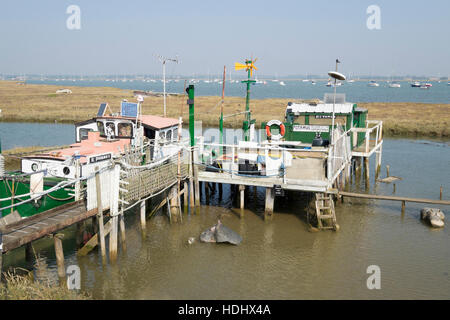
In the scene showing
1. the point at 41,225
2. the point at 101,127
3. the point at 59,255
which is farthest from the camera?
the point at 101,127

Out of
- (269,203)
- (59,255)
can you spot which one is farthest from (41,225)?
(269,203)

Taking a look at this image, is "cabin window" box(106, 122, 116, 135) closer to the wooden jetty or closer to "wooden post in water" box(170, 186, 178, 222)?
the wooden jetty

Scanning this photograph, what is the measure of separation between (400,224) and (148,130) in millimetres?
12348

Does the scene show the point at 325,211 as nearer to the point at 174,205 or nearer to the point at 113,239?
the point at 174,205

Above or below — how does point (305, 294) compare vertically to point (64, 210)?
below

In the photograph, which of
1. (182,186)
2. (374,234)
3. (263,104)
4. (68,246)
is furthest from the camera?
(263,104)

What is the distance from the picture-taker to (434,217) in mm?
17781

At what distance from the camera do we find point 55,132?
1772 inches

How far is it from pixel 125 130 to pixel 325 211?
31.8 feet

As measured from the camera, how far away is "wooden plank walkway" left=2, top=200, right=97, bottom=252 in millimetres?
10700

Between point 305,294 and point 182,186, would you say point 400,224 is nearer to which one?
point 305,294

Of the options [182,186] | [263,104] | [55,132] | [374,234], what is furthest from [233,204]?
[263,104]

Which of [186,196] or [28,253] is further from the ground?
[186,196]

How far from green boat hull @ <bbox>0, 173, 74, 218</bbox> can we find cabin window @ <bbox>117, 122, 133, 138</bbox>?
4.22 metres
